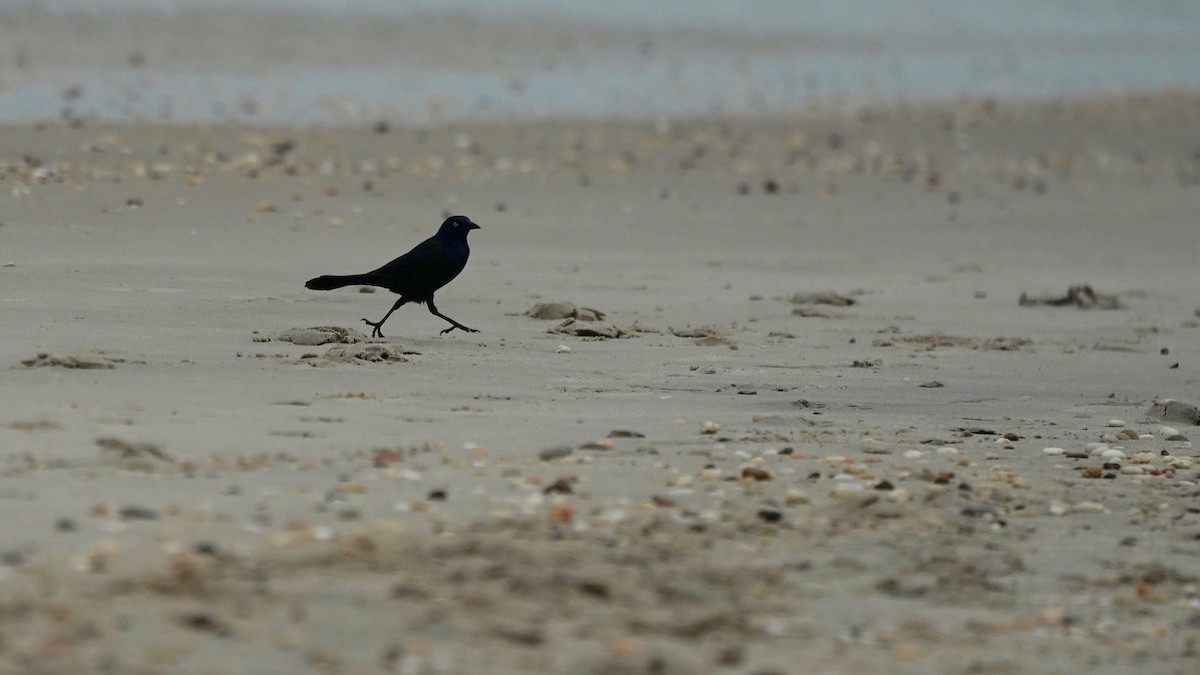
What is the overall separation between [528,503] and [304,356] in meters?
2.65

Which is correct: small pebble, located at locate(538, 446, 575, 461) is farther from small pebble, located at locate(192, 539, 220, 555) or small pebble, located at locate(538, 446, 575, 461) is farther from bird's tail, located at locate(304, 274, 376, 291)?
bird's tail, located at locate(304, 274, 376, 291)

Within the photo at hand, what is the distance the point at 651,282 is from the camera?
11.9 meters

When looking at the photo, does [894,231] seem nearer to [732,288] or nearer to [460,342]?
[732,288]

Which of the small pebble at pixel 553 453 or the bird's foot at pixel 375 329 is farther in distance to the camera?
the bird's foot at pixel 375 329

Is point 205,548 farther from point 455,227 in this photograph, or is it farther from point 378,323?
point 455,227

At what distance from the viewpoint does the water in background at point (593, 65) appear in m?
20.1

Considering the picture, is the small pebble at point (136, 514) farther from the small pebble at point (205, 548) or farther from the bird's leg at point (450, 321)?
the bird's leg at point (450, 321)

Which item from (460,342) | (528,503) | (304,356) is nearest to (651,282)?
(460,342)

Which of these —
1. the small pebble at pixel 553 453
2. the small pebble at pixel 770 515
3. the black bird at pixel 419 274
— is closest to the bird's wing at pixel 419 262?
the black bird at pixel 419 274

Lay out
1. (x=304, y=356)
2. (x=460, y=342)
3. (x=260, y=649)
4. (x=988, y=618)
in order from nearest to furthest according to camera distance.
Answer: (x=260, y=649) → (x=988, y=618) → (x=304, y=356) → (x=460, y=342)

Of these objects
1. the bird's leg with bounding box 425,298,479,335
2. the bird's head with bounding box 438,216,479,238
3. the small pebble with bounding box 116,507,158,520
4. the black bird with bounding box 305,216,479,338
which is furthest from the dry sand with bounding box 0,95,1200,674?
the bird's head with bounding box 438,216,479,238

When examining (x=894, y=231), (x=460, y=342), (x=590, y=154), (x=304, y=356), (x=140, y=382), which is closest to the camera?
(x=140, y=382)

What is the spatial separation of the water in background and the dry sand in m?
4.80

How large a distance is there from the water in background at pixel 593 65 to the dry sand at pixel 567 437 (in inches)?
189
